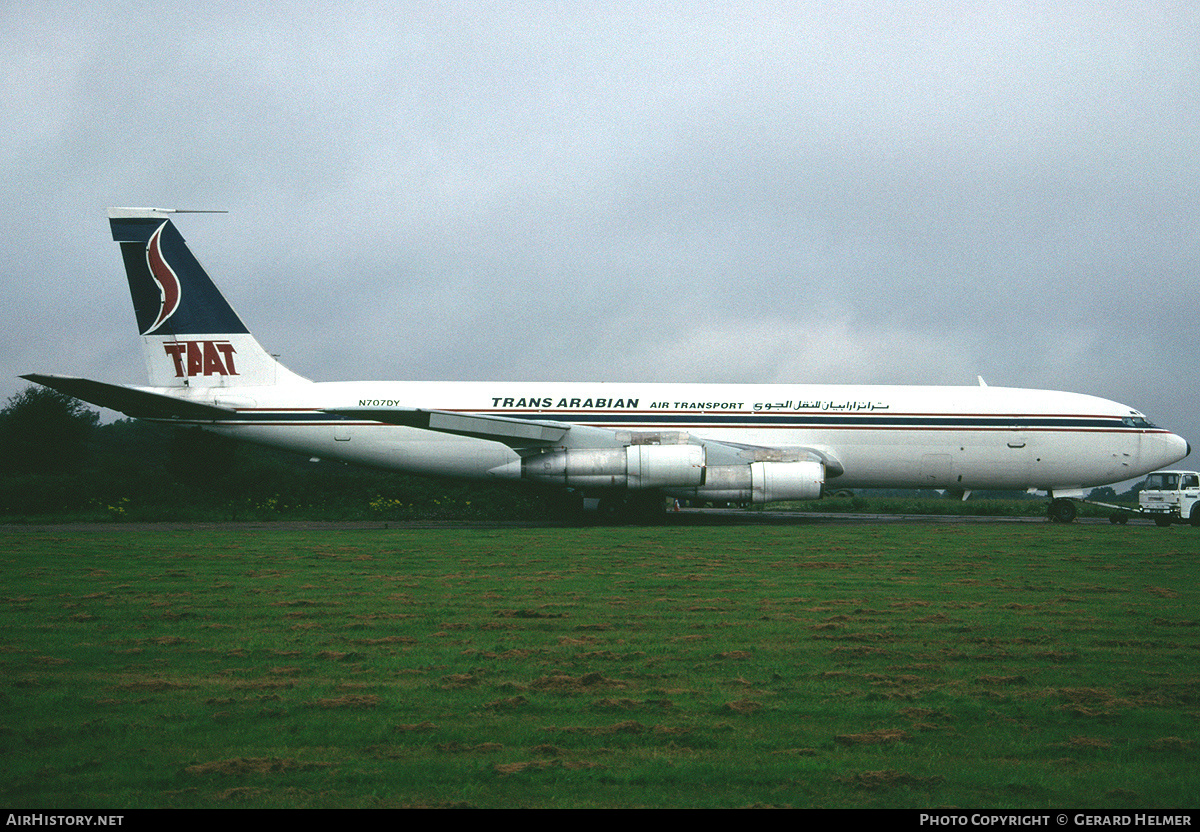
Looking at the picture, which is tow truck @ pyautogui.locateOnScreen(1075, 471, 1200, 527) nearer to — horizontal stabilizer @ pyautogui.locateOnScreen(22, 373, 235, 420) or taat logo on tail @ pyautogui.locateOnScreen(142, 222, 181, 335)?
horizontal stabilizer @ pyautogui.locateOnScreen(22, 373, 235, 420)

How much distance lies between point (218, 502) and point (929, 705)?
68.5ft

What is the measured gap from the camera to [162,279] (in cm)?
1986

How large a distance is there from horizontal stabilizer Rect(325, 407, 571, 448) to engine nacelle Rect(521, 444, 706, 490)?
59cm

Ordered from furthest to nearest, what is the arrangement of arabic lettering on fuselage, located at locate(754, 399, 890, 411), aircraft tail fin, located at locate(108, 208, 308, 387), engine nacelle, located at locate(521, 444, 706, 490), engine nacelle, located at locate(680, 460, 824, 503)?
1. arabic lettering on fuselage, located at locate(754, 399, 890, 411)
2. aircraft tail fin, located at locate(108, 208, 308, 387)
3. engine nacelle, located at locate(680, 460, 824, 503)
4. engine nacelle, located at locate(521, 444, 706, 490)

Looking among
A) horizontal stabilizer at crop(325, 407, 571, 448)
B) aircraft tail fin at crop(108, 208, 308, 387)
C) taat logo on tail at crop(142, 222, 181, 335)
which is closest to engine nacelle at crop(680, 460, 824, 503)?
horizontal stabilizer at crop(325, 407, 571, 448)

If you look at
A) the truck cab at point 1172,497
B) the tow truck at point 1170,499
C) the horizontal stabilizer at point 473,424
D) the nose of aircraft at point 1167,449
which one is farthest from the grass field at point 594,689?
the truck cab at point 1172,497

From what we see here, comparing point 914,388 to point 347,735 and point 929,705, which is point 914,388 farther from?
point 347,735

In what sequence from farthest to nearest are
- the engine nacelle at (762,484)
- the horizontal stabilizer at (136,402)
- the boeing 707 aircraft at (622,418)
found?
the boeing 707 aircraft at (622,418) < the engine nacelle at (762,484) < the horizontal stabilizer at (136,402)

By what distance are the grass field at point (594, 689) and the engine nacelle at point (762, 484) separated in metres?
8.86

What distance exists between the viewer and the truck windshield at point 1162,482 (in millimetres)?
22109

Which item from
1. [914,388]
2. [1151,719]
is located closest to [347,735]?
[1151,719]

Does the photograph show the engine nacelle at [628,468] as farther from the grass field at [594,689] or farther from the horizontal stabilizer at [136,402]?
the grass field at [594,689]

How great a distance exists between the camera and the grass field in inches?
129
